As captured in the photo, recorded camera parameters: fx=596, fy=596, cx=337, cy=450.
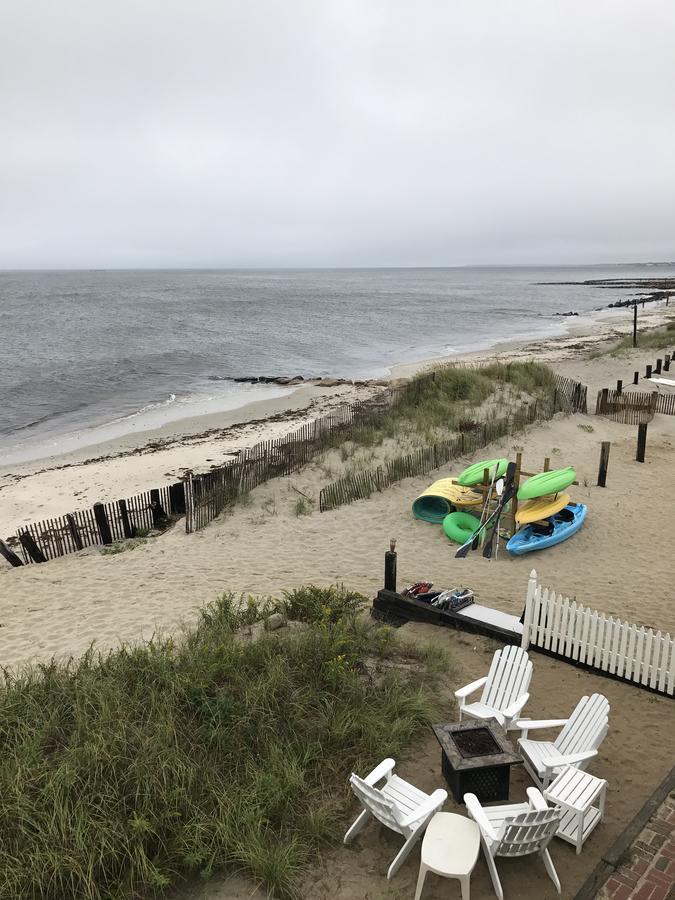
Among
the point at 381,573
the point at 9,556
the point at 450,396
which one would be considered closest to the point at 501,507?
the point at 381,573

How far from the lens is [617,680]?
681 centimetres

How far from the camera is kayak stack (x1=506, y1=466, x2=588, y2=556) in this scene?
10812mm

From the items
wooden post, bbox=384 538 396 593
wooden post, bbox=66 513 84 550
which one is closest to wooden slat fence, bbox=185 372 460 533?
wooden post, bbox=66 513 84 550

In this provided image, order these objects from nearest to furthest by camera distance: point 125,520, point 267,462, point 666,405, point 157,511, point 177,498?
point 125,520, point 157,511, point 177,498, point 267,462, point 666,405

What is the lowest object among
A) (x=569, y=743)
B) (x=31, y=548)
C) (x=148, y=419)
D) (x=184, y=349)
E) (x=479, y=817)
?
(x=148, y=419)

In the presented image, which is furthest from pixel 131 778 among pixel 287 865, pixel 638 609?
pixel 638 609

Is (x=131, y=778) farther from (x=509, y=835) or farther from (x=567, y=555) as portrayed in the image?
(x=567, y=555)

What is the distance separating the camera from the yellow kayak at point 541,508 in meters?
11.1

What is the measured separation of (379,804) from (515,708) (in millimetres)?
1939

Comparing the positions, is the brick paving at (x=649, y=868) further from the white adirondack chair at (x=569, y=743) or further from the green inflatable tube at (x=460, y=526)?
the green inflatable tube at (x=460, y=526)

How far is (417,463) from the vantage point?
14.5 m

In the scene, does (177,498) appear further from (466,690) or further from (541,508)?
(466,690)

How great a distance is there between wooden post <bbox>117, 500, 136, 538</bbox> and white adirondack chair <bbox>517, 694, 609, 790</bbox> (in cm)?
900

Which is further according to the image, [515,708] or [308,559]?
[308,559]
